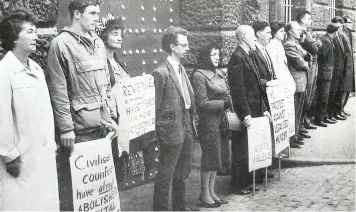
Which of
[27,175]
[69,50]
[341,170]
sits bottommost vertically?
[341,170]

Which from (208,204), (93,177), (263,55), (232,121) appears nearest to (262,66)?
(263,55)

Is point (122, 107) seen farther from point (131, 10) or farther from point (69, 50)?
point (131, 10)

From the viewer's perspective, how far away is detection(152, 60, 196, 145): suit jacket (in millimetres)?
5754

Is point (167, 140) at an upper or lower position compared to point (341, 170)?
upper

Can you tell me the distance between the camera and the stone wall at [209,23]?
8180mm

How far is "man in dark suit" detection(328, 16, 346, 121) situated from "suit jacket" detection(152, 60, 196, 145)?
243 inches

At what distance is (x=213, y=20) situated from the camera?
820cm

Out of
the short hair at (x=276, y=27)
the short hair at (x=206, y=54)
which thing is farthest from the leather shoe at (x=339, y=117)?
the short hair at (x=206, y=54)

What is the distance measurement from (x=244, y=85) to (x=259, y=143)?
0.64 metres

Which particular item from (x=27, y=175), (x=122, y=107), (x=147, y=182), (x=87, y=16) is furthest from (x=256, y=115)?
(x=27, y=175)

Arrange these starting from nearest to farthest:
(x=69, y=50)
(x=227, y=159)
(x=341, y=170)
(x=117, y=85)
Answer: (x=69, y=50)
(x=117, y=85)
(x=227, y=159)
(x=341, y=170)

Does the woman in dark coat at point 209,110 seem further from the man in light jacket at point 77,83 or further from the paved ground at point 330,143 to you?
the paved ground at point 330,143

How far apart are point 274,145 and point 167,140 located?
203 centimetres

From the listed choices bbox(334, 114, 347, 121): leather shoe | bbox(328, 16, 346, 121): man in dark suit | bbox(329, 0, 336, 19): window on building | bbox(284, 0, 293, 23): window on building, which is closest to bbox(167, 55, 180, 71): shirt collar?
bbox(284, 0, 293, 23): window on building
